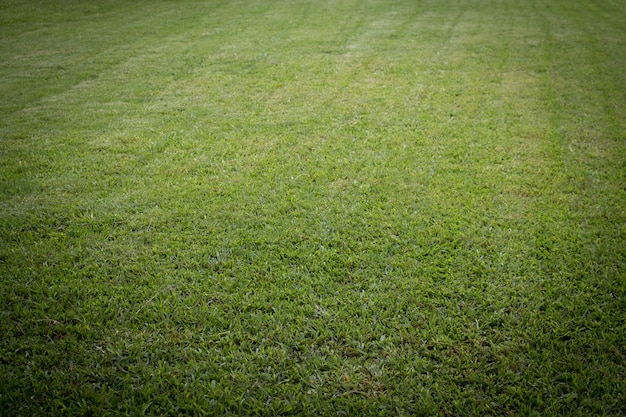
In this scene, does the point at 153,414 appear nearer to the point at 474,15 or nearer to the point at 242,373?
the point at 242,373

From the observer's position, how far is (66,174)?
381cm

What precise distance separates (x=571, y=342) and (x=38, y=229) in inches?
140

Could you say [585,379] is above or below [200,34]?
below

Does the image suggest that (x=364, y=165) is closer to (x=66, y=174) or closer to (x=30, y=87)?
(x=66, y=174)

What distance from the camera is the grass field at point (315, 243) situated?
6.62 ft

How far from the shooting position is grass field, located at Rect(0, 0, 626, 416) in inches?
79.4

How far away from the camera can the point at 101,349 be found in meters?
2.17

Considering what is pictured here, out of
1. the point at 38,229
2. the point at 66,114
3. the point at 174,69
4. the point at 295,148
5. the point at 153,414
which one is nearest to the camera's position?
the point at 153,414

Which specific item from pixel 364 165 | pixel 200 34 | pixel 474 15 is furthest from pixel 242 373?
pixel 474 15

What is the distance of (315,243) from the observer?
116 inches

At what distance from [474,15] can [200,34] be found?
7183 millimetres

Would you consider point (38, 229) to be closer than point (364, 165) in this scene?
Yes

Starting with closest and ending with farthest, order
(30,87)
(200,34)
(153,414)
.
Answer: (153,414), (30,87), (200,34)

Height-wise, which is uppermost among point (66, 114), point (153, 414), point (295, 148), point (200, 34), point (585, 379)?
point (200, 34)
